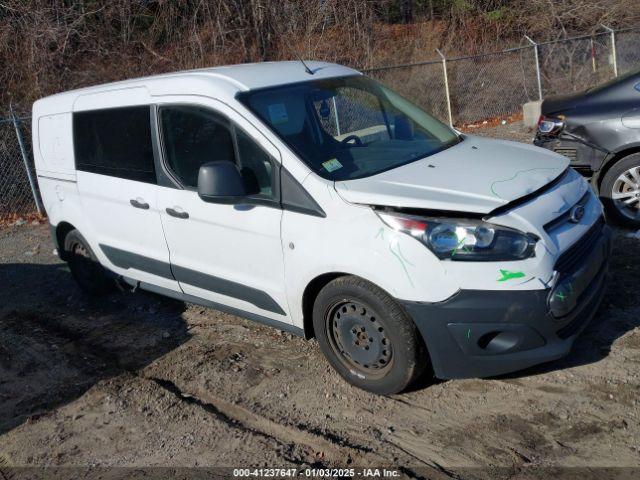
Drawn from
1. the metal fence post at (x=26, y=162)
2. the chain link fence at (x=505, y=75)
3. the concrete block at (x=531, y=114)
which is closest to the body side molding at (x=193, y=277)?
the metal fence post at (x=26, y=162)

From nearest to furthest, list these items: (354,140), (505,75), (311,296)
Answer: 1. (311,296)
2. (354,140)
3. (505,75)

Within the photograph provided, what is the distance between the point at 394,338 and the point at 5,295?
5.14 metres

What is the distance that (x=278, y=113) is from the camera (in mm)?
4531

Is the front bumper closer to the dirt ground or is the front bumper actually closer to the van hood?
the dirt ground

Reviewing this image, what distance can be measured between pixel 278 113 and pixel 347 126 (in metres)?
0.52

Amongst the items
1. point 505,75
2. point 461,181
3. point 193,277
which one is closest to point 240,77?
point 193,277

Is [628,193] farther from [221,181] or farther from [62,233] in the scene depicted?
[62,233]

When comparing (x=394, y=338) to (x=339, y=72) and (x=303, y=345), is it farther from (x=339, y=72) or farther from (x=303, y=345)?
(x=339, y=72)

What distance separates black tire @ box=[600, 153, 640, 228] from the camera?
253 inches

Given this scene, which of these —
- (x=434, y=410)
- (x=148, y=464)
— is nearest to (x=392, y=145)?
(x=434, y=410)

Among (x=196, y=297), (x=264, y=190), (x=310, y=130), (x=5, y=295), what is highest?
(x=310, y=130)

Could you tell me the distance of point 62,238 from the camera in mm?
6621

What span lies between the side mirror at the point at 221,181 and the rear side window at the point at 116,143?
965mm

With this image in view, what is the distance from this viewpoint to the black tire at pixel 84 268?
20.9 feet
